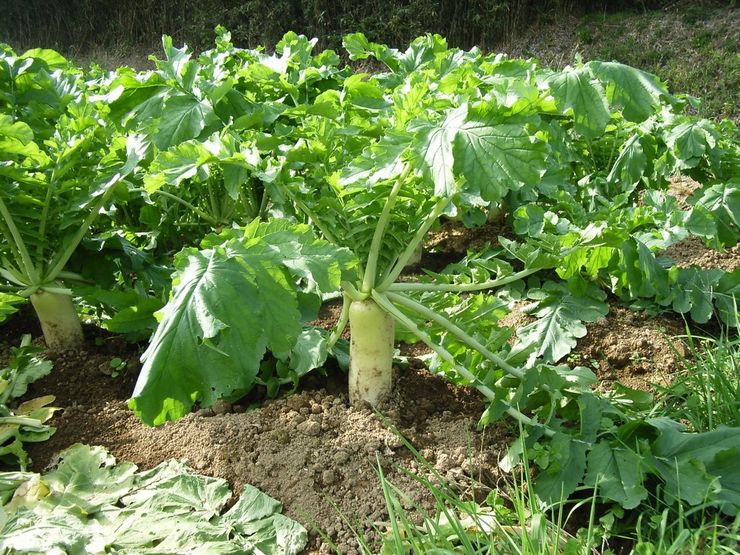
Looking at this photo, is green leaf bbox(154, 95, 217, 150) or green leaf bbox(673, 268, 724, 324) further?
green leaf bbox(673, 268, 724, 324)

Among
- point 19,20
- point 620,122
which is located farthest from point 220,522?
point 19,20

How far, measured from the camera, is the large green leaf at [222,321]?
144 centimetres

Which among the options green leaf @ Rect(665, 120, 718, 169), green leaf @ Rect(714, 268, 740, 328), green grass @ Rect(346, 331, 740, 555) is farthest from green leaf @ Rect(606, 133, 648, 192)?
green grass @ Rect(346, 331, 740, 555)

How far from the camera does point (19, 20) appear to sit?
15.2 metres

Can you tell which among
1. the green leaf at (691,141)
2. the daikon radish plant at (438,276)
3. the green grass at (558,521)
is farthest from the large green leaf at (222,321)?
the green leaf at (691,141)

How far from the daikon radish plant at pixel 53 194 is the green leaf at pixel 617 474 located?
159cm

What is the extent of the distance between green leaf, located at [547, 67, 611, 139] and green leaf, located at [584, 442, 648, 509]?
0.84 metres

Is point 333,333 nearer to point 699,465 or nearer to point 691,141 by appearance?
point 699,465

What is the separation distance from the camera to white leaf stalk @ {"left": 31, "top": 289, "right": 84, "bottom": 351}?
2596 millimetres

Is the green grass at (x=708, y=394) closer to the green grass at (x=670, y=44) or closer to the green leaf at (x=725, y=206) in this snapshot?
the green leaf at (x=725, y=206)

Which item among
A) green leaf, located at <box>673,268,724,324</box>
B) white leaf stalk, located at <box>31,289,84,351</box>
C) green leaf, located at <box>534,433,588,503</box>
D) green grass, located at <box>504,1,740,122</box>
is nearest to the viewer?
green leaf, located at <box>534,433,588,503</box>

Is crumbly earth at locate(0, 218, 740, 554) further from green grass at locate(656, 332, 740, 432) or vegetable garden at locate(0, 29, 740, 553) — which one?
green grass at locate(656, 332, 740, 432)

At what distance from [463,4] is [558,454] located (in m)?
9.86

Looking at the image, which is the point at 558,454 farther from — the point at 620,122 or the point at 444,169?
the point at 620,122
